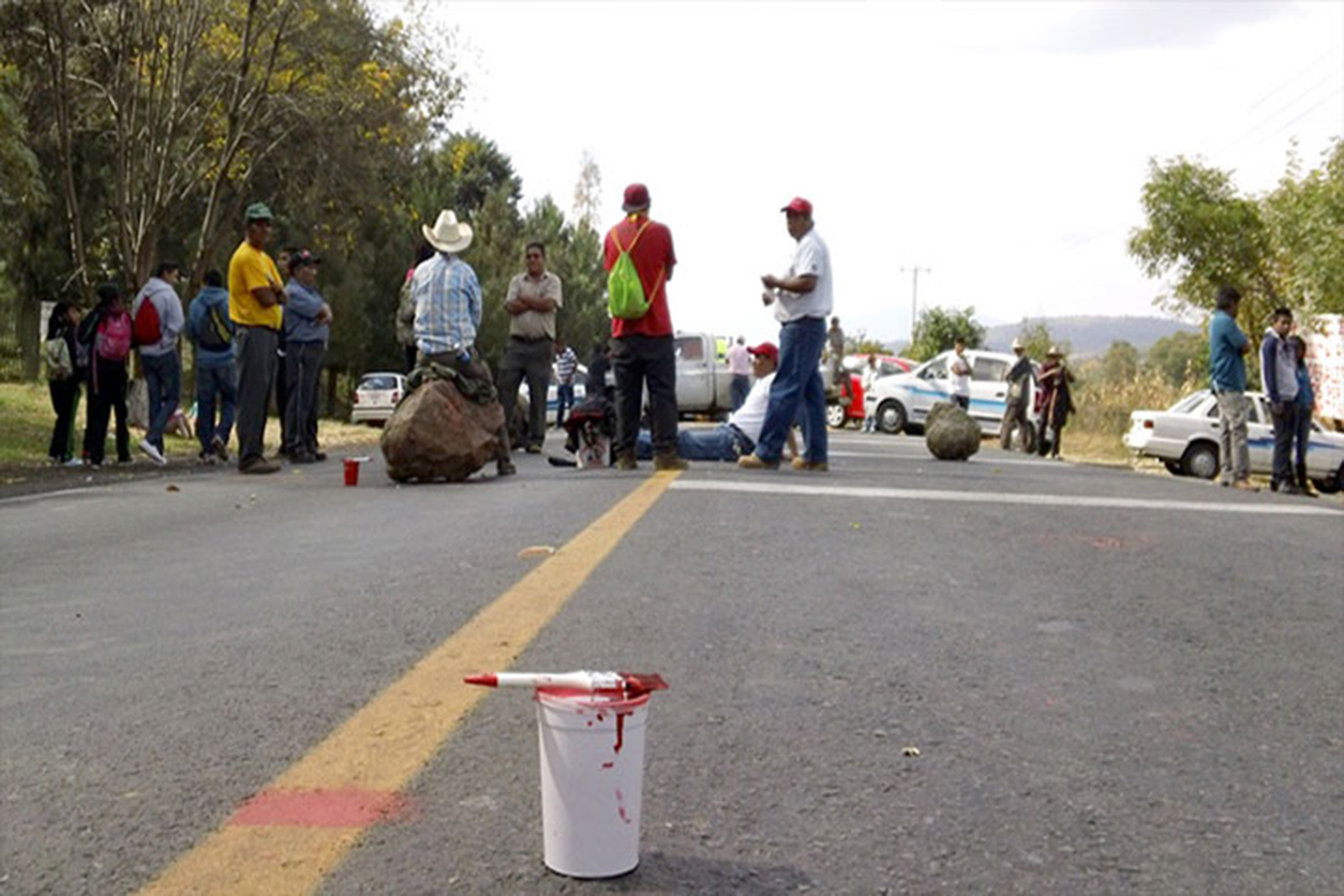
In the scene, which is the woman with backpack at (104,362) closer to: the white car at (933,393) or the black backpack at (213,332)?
the black backpack at (213,332)

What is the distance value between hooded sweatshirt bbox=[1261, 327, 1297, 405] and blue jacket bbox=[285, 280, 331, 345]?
9.23m

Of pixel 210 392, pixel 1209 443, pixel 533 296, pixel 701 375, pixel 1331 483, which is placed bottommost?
pixel 1331 483

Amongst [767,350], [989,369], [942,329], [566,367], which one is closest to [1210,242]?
[989,369]

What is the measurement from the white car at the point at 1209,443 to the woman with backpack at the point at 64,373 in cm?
1484

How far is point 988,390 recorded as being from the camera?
3084 centimetres

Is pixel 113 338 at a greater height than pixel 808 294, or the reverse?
pixel 808 294

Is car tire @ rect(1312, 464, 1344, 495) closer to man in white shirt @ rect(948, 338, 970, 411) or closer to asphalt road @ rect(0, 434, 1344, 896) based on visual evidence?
man in white shirt @ rect(948, 338, 970, 411)

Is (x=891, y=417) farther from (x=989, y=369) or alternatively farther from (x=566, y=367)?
(x=566, y=367)

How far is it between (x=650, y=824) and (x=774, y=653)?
1617 millimetres

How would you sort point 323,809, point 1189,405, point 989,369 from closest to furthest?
1. point 323,809
2. point 1189,405
3. point 989,369

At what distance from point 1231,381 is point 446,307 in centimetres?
786

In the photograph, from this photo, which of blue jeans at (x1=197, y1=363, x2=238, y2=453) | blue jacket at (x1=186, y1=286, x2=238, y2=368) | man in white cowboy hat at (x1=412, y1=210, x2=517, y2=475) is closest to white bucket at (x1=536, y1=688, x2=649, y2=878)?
man in white cowboy hat at (x1=412, y1=210, x2=517, y2=475)

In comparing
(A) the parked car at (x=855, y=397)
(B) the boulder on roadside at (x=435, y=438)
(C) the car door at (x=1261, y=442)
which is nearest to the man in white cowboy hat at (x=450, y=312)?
(B) the boulder on roadside at (x=435, y=438)

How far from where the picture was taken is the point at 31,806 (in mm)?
3369
